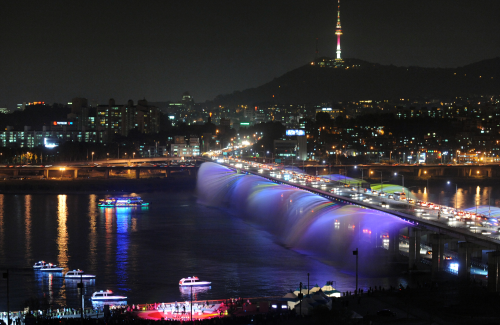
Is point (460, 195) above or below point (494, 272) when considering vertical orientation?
below

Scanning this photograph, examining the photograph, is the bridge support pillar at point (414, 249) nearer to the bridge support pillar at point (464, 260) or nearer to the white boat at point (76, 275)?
the bridge support pillar at point (464, 260)

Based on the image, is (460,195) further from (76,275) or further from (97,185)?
(76,275)

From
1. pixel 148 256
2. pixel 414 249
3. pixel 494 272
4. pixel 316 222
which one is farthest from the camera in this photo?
pixel 316 222

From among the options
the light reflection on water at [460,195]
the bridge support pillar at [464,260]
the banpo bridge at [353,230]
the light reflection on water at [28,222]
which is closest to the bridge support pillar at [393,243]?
the banpo bridge at [353,230]

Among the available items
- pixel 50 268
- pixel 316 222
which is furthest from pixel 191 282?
pixel 316 222

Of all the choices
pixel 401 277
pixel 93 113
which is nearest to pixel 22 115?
pixel 93 113

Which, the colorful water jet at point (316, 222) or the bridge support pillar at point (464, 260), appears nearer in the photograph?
the bridge support pillar at point (464, 260)
